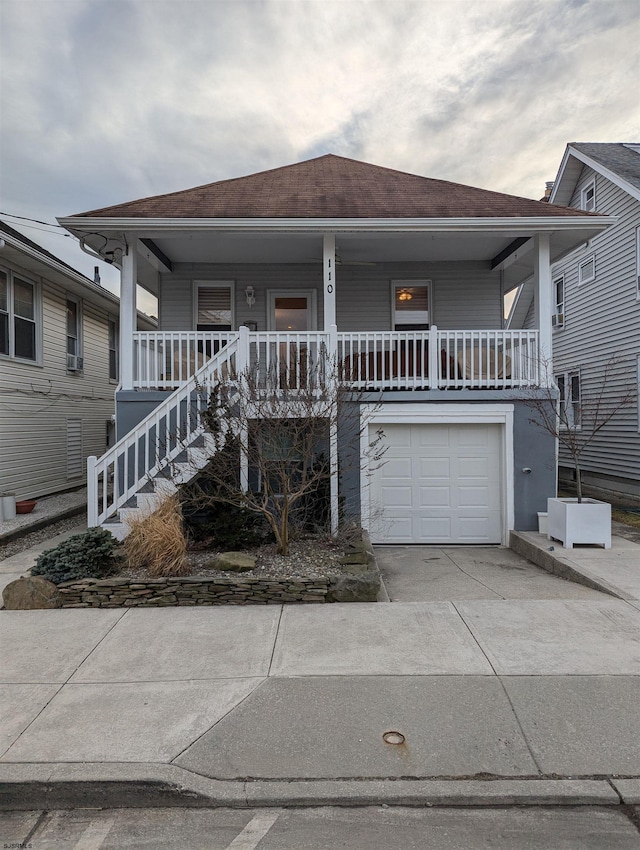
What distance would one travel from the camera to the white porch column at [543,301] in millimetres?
7828

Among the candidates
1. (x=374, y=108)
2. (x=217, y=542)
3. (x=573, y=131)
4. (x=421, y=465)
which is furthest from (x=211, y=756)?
(x=573, y=131)

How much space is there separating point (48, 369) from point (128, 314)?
4.39 metres

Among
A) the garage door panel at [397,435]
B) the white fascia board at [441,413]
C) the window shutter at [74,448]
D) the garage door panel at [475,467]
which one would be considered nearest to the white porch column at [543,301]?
the white fascia board at [441,413]

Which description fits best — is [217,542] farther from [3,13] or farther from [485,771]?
[3,13]

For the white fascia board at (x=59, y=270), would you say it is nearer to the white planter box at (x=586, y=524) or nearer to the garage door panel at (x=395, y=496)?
the garage door panel at (x=395, y=496)

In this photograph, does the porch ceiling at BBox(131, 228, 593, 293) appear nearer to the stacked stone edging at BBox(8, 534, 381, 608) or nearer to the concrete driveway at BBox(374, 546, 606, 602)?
the concrete driveway at BBox(374, 546, 606, 602)

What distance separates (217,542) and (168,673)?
2564mm

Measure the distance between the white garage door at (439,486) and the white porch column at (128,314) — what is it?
4.08 metres

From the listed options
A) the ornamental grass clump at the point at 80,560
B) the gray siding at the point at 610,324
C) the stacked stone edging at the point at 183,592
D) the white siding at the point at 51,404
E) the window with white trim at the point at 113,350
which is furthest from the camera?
the window with white trim at the point at 113,350

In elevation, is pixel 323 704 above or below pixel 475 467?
below

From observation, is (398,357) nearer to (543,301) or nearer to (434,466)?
(434,466)

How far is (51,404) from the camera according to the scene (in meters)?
11.2

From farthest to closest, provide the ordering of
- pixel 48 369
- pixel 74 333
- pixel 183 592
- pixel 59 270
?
pixel 74 333 < pixel 48 369 < pixel 59 270 < pixel 183 592

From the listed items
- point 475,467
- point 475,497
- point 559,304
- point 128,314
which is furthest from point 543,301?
point 559,304
